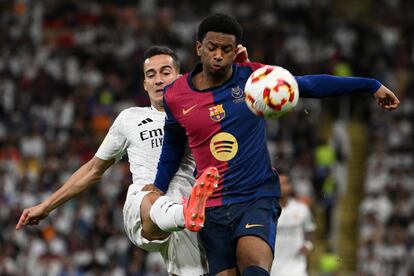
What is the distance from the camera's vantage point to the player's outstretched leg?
274 inches

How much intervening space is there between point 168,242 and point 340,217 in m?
13.3

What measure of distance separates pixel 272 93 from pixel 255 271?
117cm

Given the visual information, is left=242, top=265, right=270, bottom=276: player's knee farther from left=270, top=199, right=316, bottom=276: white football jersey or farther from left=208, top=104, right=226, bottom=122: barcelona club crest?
left=270, top=199, right=316, bottom=276: white football jersey

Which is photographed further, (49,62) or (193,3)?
(193,3)

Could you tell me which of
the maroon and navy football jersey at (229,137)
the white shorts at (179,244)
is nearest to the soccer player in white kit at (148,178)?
the white shorts at (179,244)

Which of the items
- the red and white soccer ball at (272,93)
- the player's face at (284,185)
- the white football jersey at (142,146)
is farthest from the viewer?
the player's face at (284,185)

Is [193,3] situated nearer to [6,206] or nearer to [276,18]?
[276,18]

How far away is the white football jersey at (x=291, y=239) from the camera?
1112 cm

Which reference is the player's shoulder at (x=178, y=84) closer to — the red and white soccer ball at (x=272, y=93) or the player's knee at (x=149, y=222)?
the red and white soccer ball at (x=272, y=93)

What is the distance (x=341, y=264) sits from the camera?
2053cm

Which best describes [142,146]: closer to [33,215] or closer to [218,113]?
[33,215]

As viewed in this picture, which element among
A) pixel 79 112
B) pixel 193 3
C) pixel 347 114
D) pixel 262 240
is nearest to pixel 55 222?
pixel 79 112

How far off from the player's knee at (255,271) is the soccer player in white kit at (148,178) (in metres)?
0.94

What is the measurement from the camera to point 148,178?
26.9 feet
